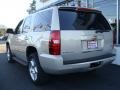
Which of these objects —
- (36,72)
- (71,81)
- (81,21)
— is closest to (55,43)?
(81,21)

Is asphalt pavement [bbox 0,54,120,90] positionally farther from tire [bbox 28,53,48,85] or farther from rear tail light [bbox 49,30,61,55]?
rear tail light [bbox 49,30,61,55]

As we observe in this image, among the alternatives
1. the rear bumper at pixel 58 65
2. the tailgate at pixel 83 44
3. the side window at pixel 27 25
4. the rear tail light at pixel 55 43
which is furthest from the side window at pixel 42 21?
the rear bumper at pixel 58 65

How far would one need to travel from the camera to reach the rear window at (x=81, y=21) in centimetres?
527

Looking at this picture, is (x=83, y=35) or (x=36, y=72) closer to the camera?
(x=83, y=35)

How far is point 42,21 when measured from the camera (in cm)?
586

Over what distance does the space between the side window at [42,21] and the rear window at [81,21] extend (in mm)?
351

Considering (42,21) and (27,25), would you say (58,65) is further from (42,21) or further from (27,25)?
(27,25)

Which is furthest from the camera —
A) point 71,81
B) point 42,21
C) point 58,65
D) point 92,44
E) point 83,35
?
point 71,81

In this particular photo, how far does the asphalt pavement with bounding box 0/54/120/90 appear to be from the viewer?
582 cm

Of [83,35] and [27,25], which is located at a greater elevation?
[27,25]

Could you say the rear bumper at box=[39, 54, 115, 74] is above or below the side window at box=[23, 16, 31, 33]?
below

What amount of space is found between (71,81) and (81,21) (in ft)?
5.90

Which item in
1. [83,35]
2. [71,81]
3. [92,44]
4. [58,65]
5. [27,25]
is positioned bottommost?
[71,81]

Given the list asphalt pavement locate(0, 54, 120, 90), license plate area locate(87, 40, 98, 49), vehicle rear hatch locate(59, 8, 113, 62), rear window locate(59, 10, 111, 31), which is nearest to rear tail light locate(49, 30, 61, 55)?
vehicle rear hatch locate(59, 8, 113, 62)
